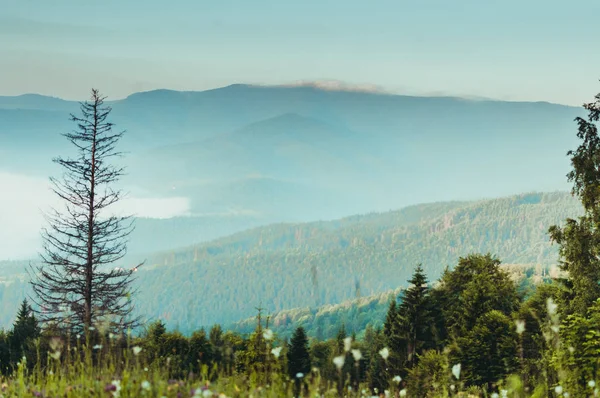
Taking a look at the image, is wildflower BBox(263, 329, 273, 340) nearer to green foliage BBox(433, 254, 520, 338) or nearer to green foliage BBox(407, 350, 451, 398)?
green foliage BBox(407, 350, 451, 398)

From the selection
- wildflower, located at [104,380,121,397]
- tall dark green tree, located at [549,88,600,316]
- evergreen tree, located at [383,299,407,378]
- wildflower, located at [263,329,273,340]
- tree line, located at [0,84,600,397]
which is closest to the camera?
wildflower, located at [104,380,121,397]

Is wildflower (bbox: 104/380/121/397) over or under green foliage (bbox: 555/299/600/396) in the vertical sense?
over

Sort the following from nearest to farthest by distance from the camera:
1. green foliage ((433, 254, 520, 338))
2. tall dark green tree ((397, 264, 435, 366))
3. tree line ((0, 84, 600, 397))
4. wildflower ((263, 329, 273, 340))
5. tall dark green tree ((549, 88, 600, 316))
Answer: wildflower ((263, 329, 273, 340))
tree line ((0, 84, 600, 397))
tall dark green tree ((549, 88, 600, 316))
green foliage ((433, 254, 520, 338))
tall dark green tree ((397, 264, 435, 366))

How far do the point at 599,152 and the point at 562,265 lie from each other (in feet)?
19.3

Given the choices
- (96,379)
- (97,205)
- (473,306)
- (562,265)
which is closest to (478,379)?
(473,306)

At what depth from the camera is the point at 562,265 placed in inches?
1375

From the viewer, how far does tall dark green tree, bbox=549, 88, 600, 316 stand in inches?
1284

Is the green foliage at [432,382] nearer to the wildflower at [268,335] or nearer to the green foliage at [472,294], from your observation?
the wildflower at [268,335]

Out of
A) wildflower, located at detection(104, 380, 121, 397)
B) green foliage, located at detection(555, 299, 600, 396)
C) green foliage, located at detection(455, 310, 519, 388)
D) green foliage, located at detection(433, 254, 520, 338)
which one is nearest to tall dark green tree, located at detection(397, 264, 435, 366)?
green foliage, located at detection(433, 254, 520, 338)

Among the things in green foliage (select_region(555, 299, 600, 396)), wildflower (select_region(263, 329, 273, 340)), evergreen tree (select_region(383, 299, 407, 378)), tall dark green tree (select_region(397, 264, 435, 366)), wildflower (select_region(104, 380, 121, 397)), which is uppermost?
wildflower (select_region(263, 329, 273, 340))

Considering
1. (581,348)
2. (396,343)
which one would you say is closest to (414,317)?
(396,343)

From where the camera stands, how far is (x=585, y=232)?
3269 cm

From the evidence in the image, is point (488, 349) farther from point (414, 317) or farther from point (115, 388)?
point (115, 388)

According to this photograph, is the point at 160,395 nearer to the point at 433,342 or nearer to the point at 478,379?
the point at 478,379
